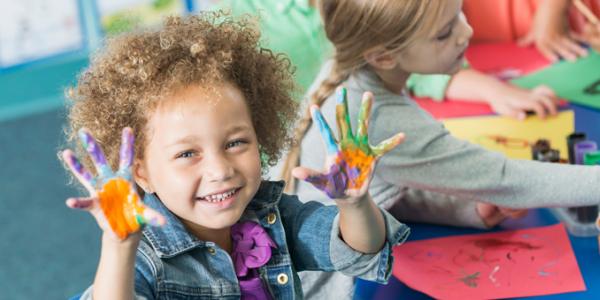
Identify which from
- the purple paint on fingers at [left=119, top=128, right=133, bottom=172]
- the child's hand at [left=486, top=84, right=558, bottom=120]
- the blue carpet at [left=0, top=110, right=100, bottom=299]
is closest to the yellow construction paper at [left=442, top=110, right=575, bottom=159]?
the child's hand at [left=486, top=84, right=558, bottom=120]

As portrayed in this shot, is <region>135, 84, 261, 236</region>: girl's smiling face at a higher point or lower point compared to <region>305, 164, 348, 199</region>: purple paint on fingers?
higher

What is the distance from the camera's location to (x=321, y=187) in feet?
2.94

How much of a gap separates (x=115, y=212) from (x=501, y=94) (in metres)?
1.00

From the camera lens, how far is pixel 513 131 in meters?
1.58

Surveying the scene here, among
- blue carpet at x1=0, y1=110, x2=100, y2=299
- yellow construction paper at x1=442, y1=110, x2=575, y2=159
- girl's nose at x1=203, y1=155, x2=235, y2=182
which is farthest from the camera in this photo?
blue carpet at x1=0, y1=110, x2=100, y2=299

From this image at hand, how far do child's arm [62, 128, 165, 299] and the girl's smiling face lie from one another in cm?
10

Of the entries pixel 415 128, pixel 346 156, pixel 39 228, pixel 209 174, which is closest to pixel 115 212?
pixel 209 174

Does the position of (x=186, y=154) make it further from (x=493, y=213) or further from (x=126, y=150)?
(x=493, y=213)

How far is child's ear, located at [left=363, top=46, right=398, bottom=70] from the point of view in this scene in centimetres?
132

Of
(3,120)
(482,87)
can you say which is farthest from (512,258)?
(3,120)

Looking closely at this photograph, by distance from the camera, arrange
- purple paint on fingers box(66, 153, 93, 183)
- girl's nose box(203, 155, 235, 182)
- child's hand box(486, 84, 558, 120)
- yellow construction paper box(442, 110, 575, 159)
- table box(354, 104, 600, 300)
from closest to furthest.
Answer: purple paint on fingers box(66, 153, 93, 183)
girl's nose box(203, 155, 235, 182)
table box(354, 104, 600, 300)
yellow construction paper box(442, 110, 575, 159)
child's hand box(486, 84, 558, 120)

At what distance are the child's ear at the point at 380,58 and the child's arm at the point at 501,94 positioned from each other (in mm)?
382

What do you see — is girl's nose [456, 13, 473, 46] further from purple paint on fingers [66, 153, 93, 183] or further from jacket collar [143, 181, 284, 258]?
purple paint on fingers [66, 153, 93, 183]

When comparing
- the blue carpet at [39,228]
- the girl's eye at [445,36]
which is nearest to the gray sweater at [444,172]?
the girl's eye at [445,36]
